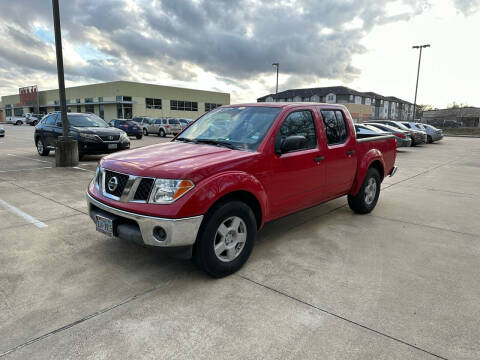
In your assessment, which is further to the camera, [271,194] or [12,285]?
[271,194]

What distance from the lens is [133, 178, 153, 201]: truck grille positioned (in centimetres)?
305

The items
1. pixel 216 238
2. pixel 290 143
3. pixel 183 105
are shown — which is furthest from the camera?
pixel 183 105

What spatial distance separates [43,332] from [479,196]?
8335mm

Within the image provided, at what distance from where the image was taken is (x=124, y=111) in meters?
48.1

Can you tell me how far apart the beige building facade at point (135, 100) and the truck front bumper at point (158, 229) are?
4773 cm

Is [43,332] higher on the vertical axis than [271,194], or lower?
lower

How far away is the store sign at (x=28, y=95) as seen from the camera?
212 ft

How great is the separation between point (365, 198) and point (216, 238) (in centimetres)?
329

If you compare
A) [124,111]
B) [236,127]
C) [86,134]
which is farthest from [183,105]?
[236,127]

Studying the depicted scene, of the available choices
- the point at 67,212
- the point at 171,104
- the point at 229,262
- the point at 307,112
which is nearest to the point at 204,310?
the point at 229,262

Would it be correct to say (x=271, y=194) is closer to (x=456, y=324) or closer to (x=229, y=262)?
(x=229, y=262)

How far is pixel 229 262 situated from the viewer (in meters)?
3.38

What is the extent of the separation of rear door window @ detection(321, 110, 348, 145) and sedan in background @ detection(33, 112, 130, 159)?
8.05 metres

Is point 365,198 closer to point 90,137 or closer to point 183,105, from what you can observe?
point 90,137
